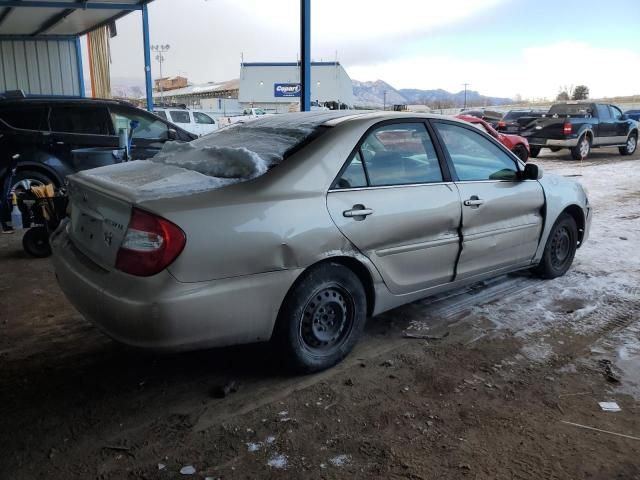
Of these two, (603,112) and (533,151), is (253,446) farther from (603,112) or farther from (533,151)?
(603,112)

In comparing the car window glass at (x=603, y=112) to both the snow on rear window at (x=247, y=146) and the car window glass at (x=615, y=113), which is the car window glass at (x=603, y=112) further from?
the snow on rear window at (x=247, y=146)

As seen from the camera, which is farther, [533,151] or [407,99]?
[407,99]

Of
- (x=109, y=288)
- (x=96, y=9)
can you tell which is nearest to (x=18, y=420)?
(x=109, y=288)

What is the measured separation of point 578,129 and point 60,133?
14403mm

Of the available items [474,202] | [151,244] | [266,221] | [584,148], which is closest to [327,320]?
[266,221]

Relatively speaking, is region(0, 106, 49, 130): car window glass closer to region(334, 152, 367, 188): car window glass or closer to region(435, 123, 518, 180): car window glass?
region(334, 152, 367, 188): car window glass

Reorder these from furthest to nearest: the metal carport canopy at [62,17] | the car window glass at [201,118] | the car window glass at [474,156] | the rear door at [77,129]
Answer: the car window glass at [201,118], the metal carport canopy at [62,17], the rear door at [77,129], the car window glass at [474,156]

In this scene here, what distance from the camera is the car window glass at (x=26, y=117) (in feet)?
23.9

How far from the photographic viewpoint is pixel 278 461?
2455mm

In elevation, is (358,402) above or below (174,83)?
below

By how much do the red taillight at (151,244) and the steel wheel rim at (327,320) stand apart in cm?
86

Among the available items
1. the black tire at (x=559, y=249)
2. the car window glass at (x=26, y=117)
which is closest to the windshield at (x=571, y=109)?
the black tire at (x=559, y=249)

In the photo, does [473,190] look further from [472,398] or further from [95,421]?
[95,421]

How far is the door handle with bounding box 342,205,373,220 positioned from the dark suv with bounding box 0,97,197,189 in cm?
501
